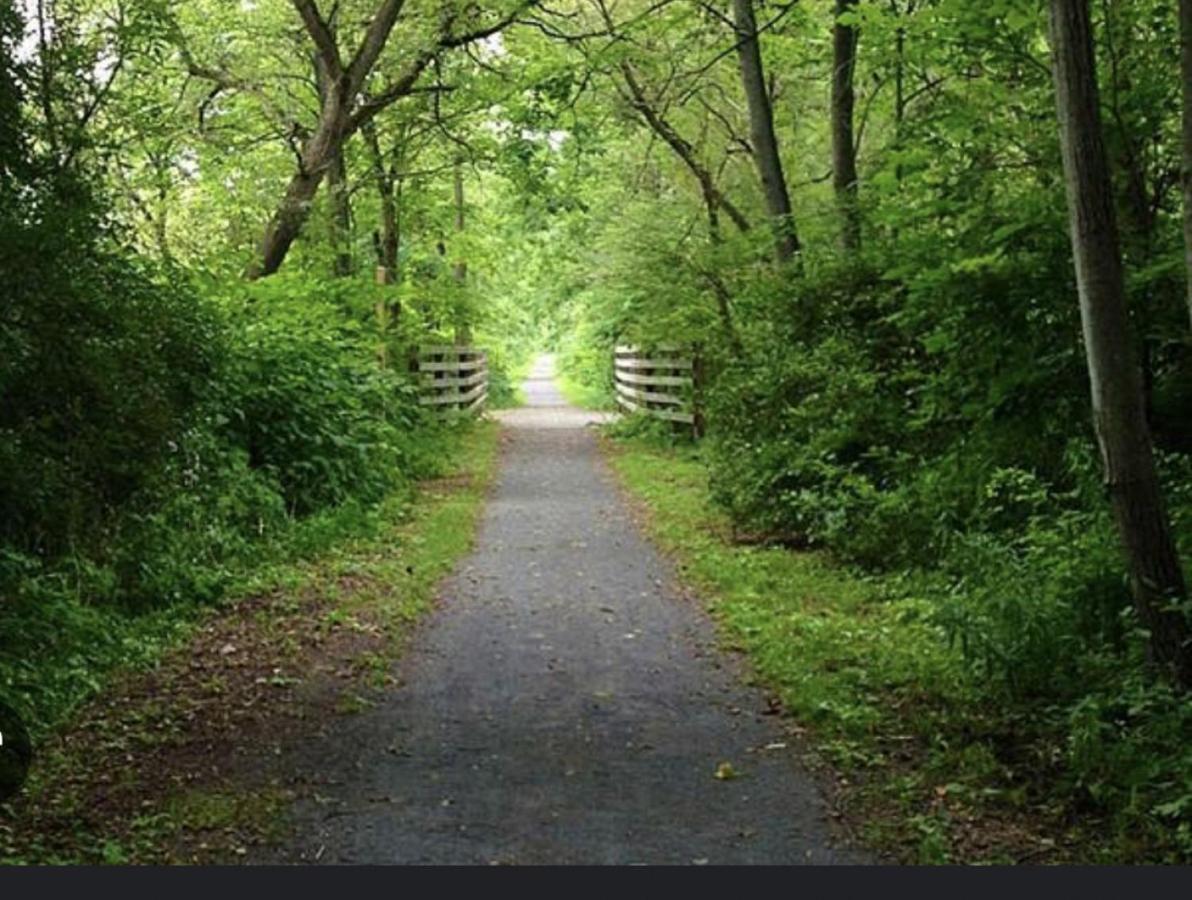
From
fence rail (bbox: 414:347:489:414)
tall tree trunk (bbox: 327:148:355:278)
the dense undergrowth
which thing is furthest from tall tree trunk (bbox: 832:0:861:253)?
fence rail (bbox: 414:347:489:414)

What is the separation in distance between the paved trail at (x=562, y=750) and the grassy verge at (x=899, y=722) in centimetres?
26

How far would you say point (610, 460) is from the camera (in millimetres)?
18938

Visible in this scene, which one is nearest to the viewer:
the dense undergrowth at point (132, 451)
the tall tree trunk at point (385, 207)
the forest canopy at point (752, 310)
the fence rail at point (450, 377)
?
the forest canopy at point (752, 310)

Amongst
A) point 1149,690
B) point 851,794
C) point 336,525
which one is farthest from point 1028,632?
point 336,525

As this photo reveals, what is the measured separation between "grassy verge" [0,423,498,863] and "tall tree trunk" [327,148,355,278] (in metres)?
7.89

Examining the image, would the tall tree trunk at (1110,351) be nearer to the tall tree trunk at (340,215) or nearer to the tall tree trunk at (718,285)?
the tall tree trunk at (718,285)

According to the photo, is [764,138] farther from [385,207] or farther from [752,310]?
[385,207]

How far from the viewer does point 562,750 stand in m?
5.54

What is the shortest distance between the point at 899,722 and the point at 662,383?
15857mm

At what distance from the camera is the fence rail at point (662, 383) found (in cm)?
1983

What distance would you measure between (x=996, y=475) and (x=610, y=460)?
39.3 ft

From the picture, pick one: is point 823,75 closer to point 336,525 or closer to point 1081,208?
point 336,525

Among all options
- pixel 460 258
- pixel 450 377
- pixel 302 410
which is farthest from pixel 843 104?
pixel 450 377

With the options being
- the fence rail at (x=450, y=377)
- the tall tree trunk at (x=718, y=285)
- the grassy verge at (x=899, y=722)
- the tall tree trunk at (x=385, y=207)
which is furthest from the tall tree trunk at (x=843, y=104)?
the fence rail at (x=450, y=377)
